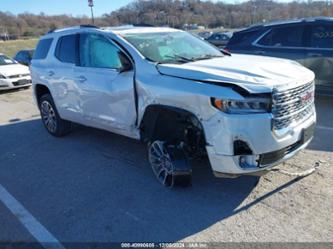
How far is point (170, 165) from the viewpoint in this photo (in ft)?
12.5

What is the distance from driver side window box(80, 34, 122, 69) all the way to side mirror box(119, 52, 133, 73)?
9 centimetres

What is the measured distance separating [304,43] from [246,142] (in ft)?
16.0

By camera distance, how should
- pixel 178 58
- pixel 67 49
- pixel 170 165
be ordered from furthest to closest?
pixel 67 49 → pixel 178 58 → pixel 170 165

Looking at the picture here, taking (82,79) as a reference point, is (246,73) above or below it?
above

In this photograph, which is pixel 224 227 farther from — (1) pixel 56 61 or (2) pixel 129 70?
(1) pixel 56 61

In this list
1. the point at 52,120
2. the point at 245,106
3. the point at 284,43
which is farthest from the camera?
the point at 284,43

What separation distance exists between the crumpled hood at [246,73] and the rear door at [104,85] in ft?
2.29

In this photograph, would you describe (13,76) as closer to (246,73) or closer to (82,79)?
(82,79)

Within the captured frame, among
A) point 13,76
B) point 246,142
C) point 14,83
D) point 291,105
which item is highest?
point 291,105

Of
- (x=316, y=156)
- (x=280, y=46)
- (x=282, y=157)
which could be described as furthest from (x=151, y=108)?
(x=280, y=46)

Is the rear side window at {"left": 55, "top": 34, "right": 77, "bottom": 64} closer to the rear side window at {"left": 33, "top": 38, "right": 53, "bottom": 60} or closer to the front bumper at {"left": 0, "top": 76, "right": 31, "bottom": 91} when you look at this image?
the rear side window at {"left": 33, "top": 38, "right": 53, "bottom": 60}

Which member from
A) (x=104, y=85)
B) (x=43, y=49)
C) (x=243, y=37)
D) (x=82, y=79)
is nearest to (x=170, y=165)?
(x=104, y=85)

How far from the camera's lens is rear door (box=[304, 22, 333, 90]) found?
6.77m

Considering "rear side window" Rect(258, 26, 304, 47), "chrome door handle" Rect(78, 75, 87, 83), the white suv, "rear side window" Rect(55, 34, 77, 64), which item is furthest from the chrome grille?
"rear side window" Rect(258, 26, 304, 47)
